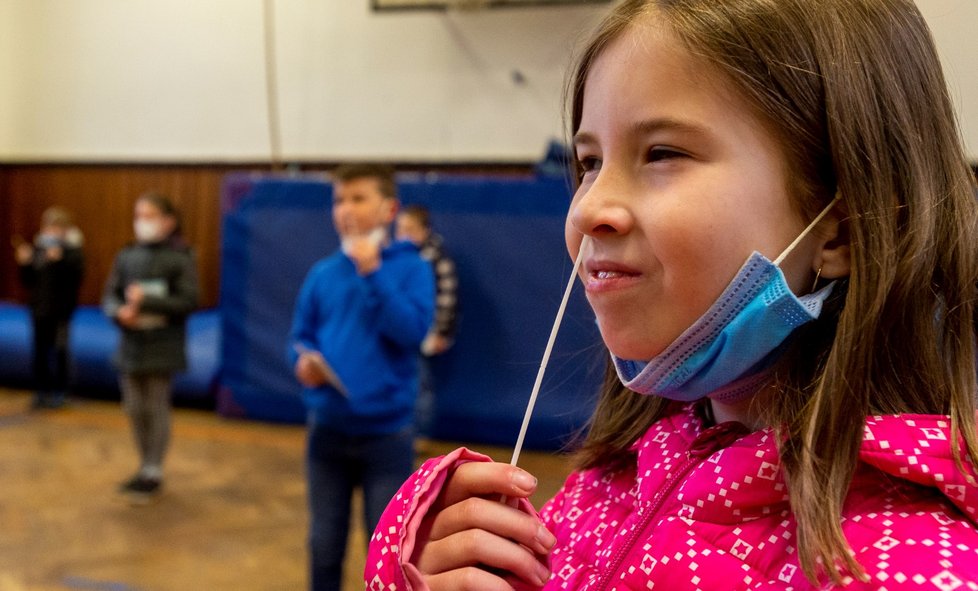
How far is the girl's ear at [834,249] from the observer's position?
2.52 ft

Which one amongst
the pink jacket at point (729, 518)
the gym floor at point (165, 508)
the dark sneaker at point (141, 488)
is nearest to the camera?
the pink jacket at point (729, 518)

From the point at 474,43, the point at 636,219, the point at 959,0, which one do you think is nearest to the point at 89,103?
the point at 474,43

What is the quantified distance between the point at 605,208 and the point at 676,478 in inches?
10.6

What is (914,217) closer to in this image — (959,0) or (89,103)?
(959,0)

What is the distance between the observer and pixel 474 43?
683 cm

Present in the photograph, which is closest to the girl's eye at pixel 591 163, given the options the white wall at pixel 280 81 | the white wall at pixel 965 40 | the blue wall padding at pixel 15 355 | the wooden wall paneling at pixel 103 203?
the white wall at pixel 965 40

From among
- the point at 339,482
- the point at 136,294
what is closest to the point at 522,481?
the point at 339,482

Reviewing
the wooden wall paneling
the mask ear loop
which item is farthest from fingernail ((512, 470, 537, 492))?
the wooden wall paneling

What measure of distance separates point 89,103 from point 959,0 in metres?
7.88

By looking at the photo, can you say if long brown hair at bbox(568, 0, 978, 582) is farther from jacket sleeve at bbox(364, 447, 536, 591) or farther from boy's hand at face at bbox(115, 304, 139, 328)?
boy's hand at face at bbox(115, 304, 139, 328)

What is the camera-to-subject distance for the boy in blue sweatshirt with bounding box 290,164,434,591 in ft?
8.23

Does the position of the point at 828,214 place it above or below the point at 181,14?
below

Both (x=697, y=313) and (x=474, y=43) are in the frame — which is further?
(x=474, y=43)

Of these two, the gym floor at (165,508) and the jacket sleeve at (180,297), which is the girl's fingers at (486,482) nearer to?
the gym floor at (165,508)
